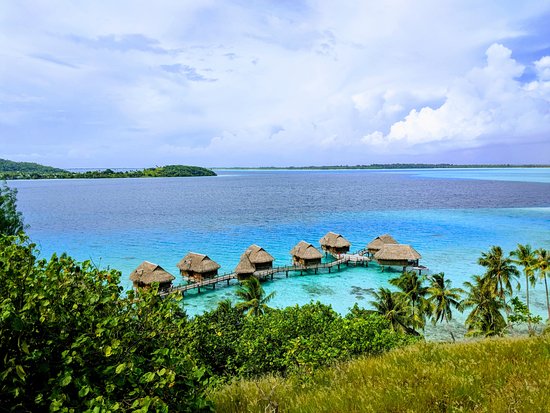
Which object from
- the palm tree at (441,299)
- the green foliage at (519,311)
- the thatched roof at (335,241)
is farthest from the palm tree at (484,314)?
the thatched roof at (335,241)

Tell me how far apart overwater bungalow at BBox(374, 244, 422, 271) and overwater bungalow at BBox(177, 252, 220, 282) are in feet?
67.9

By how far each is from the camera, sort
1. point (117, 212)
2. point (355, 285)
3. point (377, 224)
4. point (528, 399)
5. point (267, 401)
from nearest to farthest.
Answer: point (528, 399), point (267, 401), point (355, 285), point (377, 224), point (117, 212)

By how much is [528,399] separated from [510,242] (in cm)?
5730

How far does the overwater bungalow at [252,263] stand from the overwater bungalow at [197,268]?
287cm

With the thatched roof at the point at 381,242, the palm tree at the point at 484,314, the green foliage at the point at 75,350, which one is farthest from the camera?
the thatched roof at the point at 381,242

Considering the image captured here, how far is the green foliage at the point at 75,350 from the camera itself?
3.28 meters

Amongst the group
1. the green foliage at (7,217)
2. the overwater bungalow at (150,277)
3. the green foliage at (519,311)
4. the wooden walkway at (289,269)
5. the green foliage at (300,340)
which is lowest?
the wooden walkway at (289,269)

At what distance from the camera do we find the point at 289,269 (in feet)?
131

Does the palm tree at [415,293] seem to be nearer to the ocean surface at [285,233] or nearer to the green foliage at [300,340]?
the ocean surface at [285,233]

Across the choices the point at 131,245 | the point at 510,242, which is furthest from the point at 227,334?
the point at 510,242

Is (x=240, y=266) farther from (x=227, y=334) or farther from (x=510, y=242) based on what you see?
(x=510, y=242)

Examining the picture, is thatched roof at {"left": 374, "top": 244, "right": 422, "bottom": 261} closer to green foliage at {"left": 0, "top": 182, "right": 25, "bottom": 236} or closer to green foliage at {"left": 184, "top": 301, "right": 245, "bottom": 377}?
green foliage at {"left": 184, "top": 301, "right": 245, "bottom": 377}

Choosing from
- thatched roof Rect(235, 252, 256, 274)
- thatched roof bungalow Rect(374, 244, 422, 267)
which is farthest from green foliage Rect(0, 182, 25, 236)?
thatched roof bungalow Rect(374, 244, 422, 267)

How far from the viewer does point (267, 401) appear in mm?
4840
